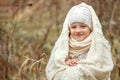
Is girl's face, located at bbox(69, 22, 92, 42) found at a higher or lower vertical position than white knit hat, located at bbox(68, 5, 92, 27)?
lower

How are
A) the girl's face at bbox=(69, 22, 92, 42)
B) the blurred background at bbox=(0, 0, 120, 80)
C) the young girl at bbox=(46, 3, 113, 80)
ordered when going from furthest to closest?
the blurred background at bbox=(0, 0, 120, 80) → the girl's face at bbox=(69, 22, 92, 42) → the young girl at bbox=(46, 3, 113, 80)

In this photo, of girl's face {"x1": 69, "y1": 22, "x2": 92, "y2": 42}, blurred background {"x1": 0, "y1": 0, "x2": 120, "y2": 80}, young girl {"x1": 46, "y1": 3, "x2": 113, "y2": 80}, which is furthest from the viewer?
blurred background {"x1": 0, "y1": 0, "x2": 120, "y2": 80}

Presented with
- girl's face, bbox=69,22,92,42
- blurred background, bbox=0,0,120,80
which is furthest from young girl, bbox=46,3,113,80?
blurred background, bbox=0,0,120,80

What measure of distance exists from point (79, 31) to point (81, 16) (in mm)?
109

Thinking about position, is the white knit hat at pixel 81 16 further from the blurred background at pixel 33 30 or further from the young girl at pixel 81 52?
the blurred background at pixel 33 30

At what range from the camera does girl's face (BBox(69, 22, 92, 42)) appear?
3.52 m

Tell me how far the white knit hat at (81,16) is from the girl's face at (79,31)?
0.03m

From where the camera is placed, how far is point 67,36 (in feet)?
11.6

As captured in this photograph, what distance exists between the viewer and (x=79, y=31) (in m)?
→ 3.52

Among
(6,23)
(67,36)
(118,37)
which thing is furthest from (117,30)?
(67,36)

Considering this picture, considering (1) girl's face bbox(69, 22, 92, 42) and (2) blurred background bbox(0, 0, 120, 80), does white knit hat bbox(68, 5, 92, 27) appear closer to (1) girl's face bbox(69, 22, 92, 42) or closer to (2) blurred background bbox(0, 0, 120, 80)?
(1) girl's face bbox(69, 22, 92, 42)

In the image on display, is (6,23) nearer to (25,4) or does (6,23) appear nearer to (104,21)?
(25,4)

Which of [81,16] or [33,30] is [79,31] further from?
[33,30]

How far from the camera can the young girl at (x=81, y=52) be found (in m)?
3.40
